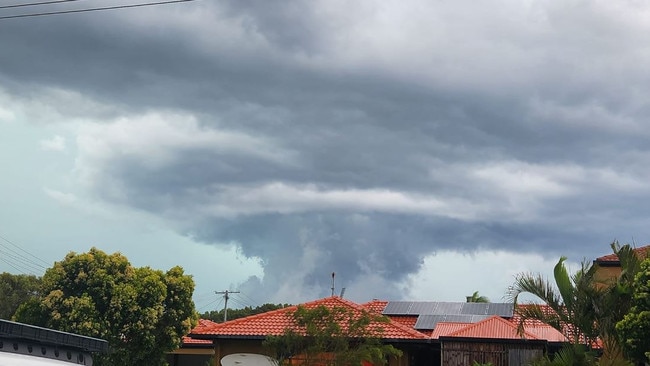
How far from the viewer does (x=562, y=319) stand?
19406 mm

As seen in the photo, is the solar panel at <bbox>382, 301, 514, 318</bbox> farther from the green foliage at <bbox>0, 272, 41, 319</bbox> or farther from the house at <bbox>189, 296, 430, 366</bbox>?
the green foliage at <bbox>0, 272, 41, 319</bbox>

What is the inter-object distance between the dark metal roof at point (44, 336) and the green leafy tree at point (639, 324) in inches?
482

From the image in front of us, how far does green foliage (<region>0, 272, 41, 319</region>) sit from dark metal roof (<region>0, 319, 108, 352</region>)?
62.3m

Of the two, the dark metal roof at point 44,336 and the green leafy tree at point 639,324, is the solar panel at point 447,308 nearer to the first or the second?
the green leafy tree at point 639,324

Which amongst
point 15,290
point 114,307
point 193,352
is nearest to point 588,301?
point 114,307

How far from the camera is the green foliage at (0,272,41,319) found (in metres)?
66.9

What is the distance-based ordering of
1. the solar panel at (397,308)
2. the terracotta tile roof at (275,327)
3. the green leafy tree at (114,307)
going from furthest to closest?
the green leafy tree at (114,307) → the solar panel at (397,308) → the terracotta tile roof at (275,327)

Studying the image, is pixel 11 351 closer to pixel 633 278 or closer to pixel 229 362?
pixel 633 278

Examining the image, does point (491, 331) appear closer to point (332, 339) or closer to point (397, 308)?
point (332, 339)

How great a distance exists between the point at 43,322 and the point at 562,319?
28196mm

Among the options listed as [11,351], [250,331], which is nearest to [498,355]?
[250,331]

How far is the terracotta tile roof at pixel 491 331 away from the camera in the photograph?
2491 cm

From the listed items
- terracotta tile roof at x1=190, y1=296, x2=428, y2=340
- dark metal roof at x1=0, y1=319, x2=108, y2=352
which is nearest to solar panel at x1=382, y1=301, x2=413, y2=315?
terracotta tile roof at x1=190, y1=296, x2=428, y2=340

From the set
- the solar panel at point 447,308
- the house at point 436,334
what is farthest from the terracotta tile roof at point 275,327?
the solar panel at point 447,308
